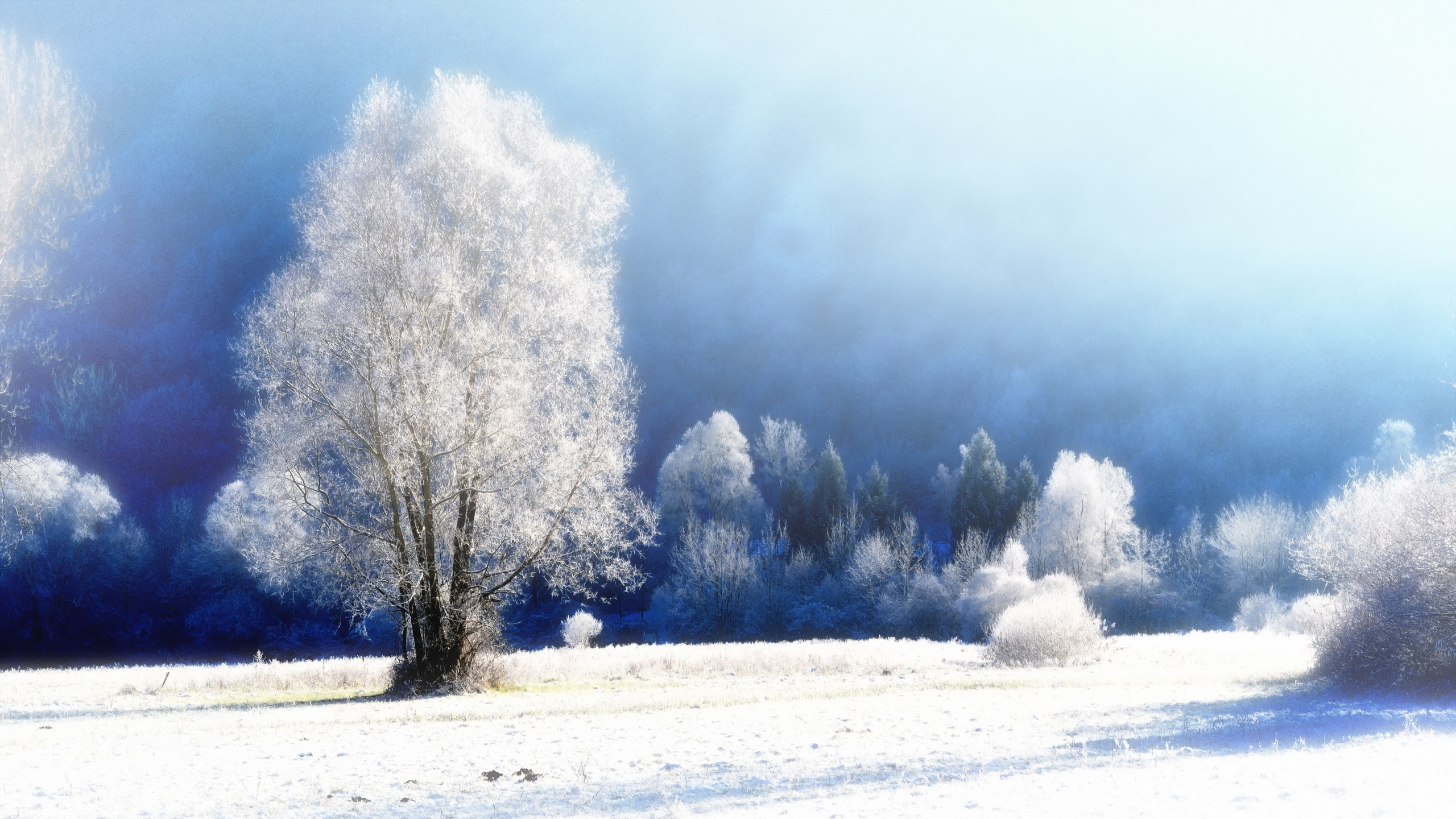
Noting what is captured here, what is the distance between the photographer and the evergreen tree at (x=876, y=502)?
8875cm

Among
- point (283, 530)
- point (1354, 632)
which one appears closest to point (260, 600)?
point (283, 530)

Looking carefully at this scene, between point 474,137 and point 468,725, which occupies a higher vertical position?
point 474,137

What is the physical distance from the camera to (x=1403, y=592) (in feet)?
66.0

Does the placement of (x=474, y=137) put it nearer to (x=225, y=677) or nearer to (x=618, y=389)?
(x=618, y=389)

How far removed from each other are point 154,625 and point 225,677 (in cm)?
7235

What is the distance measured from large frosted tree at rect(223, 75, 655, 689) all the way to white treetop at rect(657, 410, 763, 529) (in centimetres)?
5838

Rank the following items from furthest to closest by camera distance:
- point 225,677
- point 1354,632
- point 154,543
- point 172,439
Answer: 1. point 172,439
2. point 154,543
3. point 225,677
4. point 1354,632

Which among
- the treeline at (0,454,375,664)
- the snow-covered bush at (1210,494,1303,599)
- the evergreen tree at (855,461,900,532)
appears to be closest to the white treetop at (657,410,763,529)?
the evergreen tree at (855,461,900,532)

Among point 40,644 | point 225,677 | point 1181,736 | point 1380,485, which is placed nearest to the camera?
point 1181,736

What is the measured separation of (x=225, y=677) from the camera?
25.6m

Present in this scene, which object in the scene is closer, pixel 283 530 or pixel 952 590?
pixel 283 530

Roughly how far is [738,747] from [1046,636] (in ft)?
67.4

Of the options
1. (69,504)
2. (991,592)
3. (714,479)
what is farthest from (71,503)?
(991,592)

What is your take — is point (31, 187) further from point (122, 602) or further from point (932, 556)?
point (122, 602)
